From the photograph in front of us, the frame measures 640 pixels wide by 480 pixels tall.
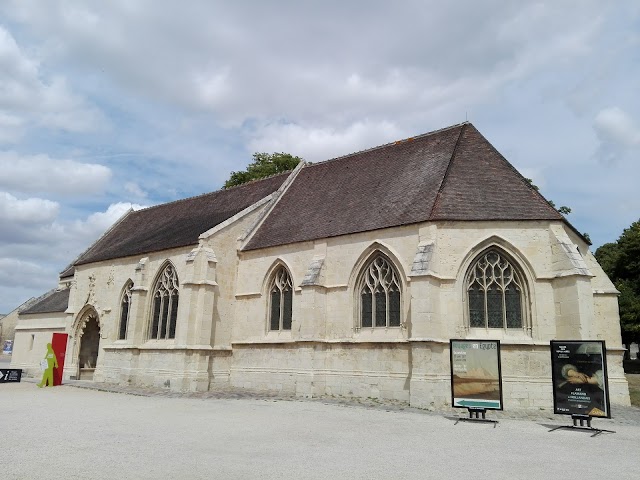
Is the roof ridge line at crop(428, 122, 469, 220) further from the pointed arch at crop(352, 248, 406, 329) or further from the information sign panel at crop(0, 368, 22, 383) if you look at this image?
the information sign panel at crop(0, 368, 22, 383)

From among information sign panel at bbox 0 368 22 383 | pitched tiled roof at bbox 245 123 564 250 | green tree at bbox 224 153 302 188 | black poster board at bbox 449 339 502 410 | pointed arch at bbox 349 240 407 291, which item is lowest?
information sign panel at bbox 0 368 22 383

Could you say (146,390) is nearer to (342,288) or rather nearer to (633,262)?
(342,288)

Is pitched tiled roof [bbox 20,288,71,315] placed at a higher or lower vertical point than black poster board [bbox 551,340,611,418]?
higher

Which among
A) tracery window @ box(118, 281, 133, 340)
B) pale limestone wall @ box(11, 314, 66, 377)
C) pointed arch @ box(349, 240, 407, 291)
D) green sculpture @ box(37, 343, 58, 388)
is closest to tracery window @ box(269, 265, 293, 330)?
pointed arch @ box(349, 240, 407, 291)

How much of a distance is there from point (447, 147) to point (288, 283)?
8244mm

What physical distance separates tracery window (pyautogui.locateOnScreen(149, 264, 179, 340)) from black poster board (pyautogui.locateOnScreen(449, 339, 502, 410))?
1279 centimetres

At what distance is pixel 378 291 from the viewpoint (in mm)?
16734

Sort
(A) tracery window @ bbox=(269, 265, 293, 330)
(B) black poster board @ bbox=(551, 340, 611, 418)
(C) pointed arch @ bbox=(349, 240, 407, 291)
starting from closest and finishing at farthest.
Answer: (B) black poster board @ bbox=(551, 340, 611, 418) → (C) pointed arch @ bbox=(349, 240, 407, 291) → (A) tracery window @ bbox=(269, 265, 293, 330)

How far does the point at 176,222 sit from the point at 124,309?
5.08m

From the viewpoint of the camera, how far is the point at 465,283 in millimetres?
15219

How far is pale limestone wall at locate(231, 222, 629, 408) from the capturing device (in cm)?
1414

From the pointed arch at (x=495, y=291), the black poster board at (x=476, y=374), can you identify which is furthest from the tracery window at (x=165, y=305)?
the black poster board at (x=476, y=374)

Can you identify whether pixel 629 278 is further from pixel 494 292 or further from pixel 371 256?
pixel 371 256

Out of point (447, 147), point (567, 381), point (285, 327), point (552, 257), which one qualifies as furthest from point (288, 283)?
point (567, 381)
